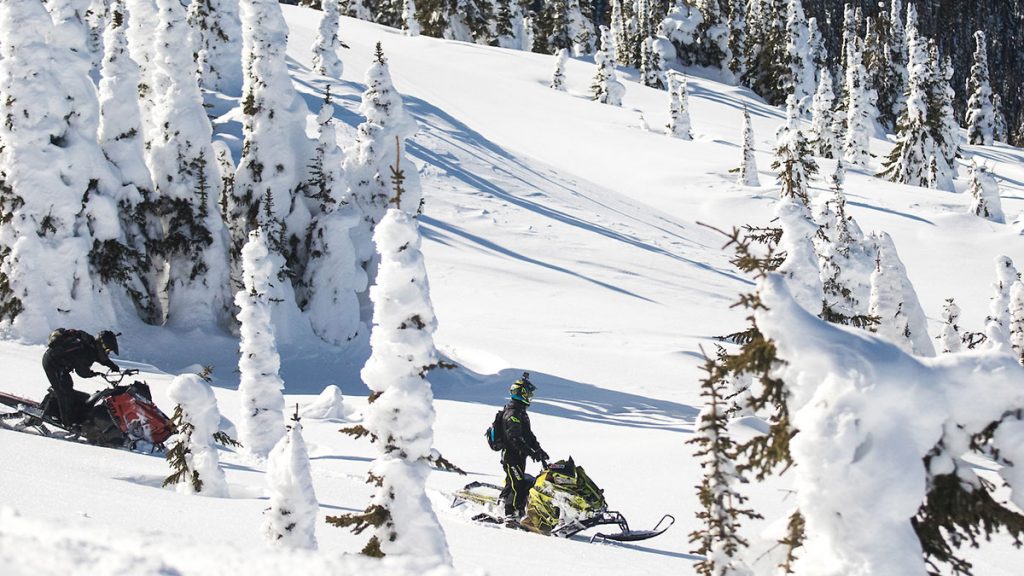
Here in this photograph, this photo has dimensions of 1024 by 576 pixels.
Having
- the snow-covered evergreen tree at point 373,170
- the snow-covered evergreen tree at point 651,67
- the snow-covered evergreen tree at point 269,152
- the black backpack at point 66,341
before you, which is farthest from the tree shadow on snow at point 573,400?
the snow-covered evergreen tree at point 651,67

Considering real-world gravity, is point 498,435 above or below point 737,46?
above

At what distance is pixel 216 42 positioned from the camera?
Answer: 138 ft

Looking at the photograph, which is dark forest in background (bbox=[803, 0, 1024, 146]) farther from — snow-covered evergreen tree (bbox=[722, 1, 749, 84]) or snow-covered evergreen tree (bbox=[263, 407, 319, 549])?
snow-covered evergreen tree (bbox=[263, 407, 319, 549])

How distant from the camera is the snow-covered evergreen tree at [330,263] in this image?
83.1 feet

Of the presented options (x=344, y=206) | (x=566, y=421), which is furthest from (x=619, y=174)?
(x=566, y=421)

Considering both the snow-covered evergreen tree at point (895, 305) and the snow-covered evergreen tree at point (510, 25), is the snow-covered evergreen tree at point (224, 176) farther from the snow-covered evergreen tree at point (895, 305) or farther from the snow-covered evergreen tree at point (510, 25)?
the snow-covered evergreen tree at point (510, 25)

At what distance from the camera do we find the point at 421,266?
666 centimetres

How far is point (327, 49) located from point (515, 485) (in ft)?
151

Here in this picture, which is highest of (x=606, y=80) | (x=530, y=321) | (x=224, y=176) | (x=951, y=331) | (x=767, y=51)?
(x=224, y=176)

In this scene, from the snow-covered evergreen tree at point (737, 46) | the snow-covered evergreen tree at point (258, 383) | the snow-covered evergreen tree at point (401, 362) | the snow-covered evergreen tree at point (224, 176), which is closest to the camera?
the snow-covered evergreen tree at point (401, 362)

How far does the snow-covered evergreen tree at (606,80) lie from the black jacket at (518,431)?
54440mm

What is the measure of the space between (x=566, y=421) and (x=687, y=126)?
144 feet

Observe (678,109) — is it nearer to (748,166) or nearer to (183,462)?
(748,166)

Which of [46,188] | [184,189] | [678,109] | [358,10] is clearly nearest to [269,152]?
[184,189]
